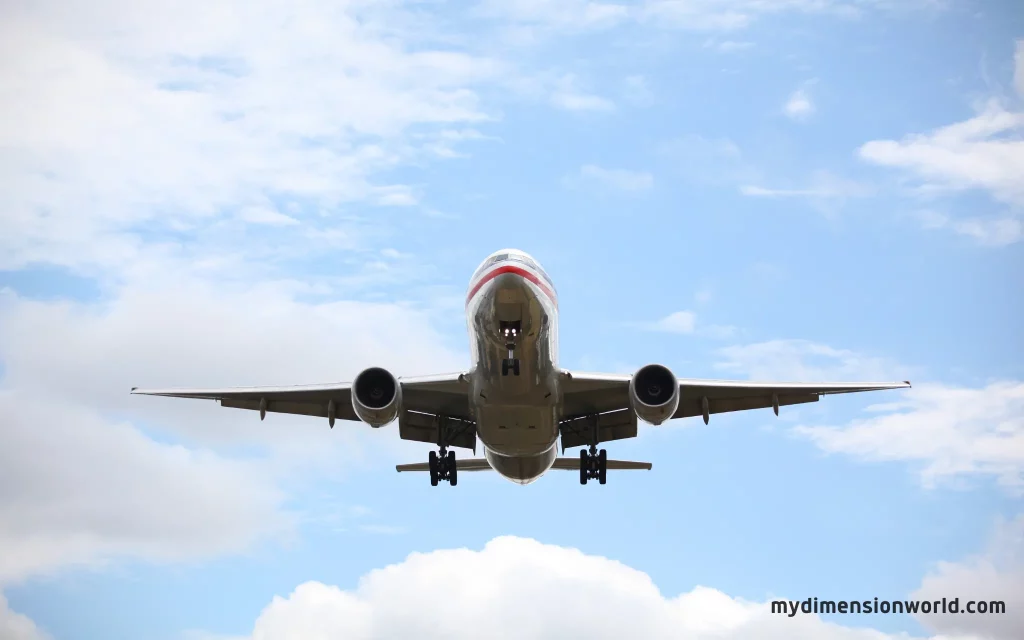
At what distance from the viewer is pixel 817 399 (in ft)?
98.8

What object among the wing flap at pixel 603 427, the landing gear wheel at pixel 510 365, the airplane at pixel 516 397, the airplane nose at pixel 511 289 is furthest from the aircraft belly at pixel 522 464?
the airplane nose at pixel 511 289

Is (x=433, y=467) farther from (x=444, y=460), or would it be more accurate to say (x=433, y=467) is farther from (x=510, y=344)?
(x=510, y=344)

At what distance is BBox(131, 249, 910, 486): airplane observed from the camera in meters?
24.4

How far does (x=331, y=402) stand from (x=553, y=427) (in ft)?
18.3

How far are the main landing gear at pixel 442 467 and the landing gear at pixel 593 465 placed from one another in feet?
11.1

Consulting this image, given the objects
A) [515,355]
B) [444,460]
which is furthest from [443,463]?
[515,355]

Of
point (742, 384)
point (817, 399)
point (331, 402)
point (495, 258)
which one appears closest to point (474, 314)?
point (495, 258)

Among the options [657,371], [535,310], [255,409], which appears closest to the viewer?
[535,310]

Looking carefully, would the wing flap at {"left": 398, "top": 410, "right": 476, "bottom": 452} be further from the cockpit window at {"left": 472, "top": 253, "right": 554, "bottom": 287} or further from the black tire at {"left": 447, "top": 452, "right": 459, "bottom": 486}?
the cockpit window at {"left": 472, "top": 253, "right": 554, "bottom": 287}

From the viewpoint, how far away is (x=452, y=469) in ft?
101

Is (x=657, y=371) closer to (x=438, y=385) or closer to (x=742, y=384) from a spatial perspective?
(x=742, y=384)

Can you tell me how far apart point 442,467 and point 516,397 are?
5.62 meters

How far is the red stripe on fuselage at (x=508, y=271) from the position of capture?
2367 cm

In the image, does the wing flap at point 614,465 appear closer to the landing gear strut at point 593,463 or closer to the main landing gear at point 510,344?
the landing gear strut at point 593,463
